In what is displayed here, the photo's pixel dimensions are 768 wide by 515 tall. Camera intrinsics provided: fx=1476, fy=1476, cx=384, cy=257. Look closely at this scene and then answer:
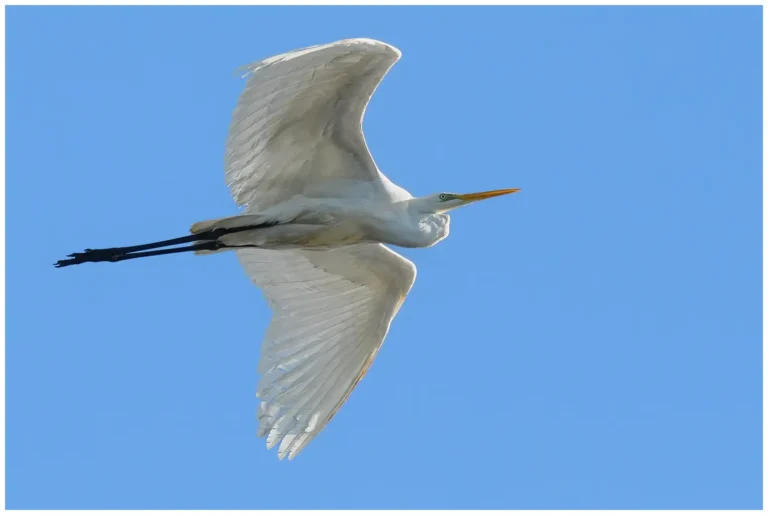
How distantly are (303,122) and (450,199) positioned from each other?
1322mm

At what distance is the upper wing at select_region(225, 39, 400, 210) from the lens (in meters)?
9.78

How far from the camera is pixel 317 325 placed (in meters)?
11.8

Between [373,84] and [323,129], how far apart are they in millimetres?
672

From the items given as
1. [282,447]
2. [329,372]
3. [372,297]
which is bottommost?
[282,447]

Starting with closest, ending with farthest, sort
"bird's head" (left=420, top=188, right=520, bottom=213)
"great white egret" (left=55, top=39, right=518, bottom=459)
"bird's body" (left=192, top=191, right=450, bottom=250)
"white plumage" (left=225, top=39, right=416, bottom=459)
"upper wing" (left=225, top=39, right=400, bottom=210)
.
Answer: "upper wing" (left=225, top=39, right=400, bottom=210)
"white plumage" (left=225, top=39, right=416, bottom=459)
"great white egret" (left=55, top=39, right=518, bottom=459)
"bird's body" (left=192, top=191, right=450, bottom=250)
"bird's head" (left=420, top=188, right=520, bottom=213)

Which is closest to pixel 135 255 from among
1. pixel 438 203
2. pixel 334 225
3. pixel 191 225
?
pixel 191 225

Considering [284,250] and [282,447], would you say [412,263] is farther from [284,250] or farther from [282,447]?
[282,447]

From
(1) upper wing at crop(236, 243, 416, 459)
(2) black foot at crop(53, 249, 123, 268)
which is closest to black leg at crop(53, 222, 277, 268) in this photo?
(2) black foot at crop(53, 249, 123, 268)

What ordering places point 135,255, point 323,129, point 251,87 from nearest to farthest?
point 251,87, point 323,129, point 135,255

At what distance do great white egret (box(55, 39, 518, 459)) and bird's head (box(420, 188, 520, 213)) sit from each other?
11 millimetres

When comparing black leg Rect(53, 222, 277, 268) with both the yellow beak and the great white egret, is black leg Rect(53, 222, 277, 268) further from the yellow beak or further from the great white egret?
the yellow beak

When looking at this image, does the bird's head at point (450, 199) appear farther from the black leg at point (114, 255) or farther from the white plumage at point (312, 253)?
the black leg at point (114, 255)

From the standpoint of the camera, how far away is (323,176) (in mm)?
11016

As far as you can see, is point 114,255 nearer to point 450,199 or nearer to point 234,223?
point 234,223
